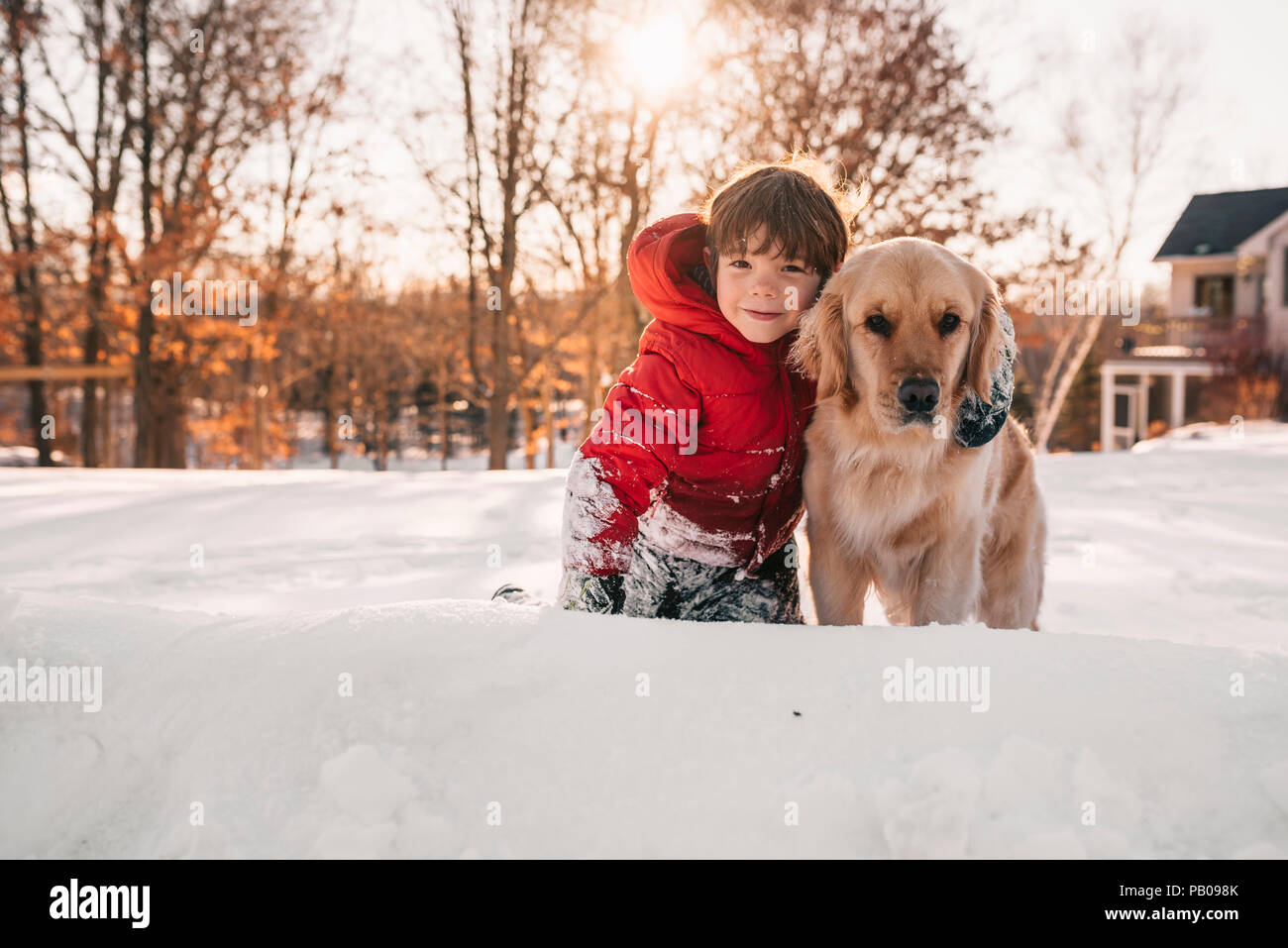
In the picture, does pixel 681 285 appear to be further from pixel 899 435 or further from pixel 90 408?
pixel 90 408

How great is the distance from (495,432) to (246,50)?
22.4 feet

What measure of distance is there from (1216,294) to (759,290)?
30210 mm

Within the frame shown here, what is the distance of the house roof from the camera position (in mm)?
26719

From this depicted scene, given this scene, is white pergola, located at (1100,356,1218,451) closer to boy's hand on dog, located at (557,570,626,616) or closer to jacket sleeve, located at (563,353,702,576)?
jacket sleeve, located at (563,353,702,576)

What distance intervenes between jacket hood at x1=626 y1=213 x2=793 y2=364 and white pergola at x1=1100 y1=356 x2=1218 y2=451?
83.3 ft

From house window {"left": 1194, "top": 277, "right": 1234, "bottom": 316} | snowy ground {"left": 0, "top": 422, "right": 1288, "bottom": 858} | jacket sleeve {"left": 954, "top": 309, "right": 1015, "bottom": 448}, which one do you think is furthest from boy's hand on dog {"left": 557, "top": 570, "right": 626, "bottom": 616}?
house window {"left": 1194, "top": 277, "right": 1234, "bottom": 316}

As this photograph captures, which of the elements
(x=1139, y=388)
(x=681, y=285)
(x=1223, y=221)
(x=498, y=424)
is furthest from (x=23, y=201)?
(x=1223, y=221)

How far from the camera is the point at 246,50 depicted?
12773 mm

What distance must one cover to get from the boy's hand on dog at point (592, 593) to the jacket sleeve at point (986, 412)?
1020 mm

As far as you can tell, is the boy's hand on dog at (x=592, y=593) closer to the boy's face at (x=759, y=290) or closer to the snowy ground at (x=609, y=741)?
the snowy ground at (x=609, y=741)

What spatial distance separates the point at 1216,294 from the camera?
26391 mm
